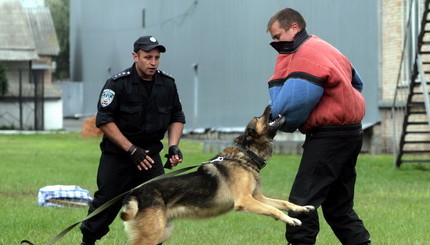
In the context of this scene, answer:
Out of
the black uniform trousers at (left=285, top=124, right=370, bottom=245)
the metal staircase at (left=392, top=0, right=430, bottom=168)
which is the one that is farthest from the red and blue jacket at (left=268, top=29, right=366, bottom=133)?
the metal staircase at (left=392, top=0, right=430, bottom=168)

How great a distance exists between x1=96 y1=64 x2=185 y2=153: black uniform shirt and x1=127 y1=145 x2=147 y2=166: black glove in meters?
0.21

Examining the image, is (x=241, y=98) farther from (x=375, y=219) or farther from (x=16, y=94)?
(x=375, y=219)

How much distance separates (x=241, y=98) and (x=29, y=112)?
16682 millimetres

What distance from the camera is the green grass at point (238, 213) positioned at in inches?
380

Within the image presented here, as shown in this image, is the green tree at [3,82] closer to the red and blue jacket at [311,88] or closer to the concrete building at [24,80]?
the concrete building at [24,80]

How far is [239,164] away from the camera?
773 cm

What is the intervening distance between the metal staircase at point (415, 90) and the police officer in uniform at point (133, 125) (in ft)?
31.1

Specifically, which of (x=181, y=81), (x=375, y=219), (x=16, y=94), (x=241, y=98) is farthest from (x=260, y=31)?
(x=375, y=219)

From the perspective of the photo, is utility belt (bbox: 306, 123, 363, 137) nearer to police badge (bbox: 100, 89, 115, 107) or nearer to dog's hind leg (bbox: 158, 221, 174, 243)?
dog's hind leg (bbox: 158, 221, 174, 243)

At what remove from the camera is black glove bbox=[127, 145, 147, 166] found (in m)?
8.10

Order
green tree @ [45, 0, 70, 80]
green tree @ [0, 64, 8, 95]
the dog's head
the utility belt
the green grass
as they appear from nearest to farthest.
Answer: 1. the utility belt
2. the dog's head
3. the green grass
4. green tree @ [0, 64, 8, 95]
5. green tree @ [45, 0, 70, 80]

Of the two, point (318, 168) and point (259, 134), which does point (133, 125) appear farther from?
point (318, 168)

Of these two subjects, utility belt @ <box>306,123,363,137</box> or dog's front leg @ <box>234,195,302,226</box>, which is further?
utility belt @ <box>306,123,363,137</box>

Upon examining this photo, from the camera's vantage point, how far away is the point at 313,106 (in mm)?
7402
